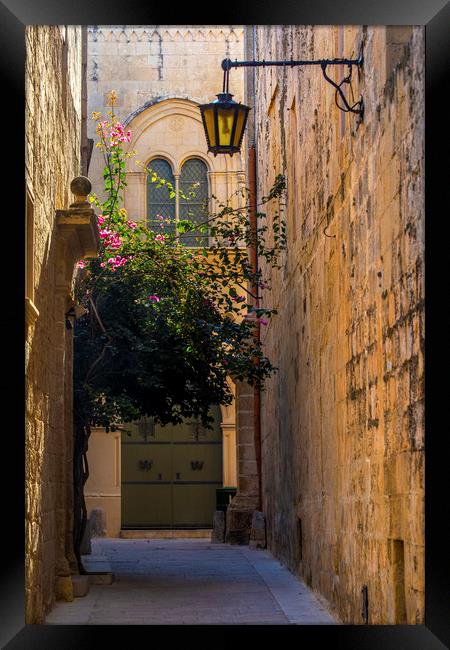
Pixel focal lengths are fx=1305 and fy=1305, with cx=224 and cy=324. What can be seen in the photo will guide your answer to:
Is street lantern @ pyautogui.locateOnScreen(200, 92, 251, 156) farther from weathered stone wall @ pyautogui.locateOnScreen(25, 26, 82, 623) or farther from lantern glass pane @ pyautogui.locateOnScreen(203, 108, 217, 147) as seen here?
weathered stone wall @ pyautogui.locateOnScreen(25, 26, 82, 623)

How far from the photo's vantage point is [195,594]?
12.8 metres

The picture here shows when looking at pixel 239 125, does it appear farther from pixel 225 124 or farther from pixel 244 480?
pixel 244 480

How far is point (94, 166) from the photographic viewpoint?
28.9 metres

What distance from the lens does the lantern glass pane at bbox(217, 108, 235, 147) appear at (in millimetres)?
11438

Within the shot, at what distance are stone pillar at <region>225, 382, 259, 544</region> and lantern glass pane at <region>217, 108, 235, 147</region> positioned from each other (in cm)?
1148

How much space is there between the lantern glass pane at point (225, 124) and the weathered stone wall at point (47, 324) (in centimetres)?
146

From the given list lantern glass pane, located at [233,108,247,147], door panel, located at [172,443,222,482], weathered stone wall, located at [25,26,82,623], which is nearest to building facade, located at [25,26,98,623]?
weathered stone wall, located at [25,26,82,623]

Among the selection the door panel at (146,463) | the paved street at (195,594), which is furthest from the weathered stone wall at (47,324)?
the door panel at (146,463)
